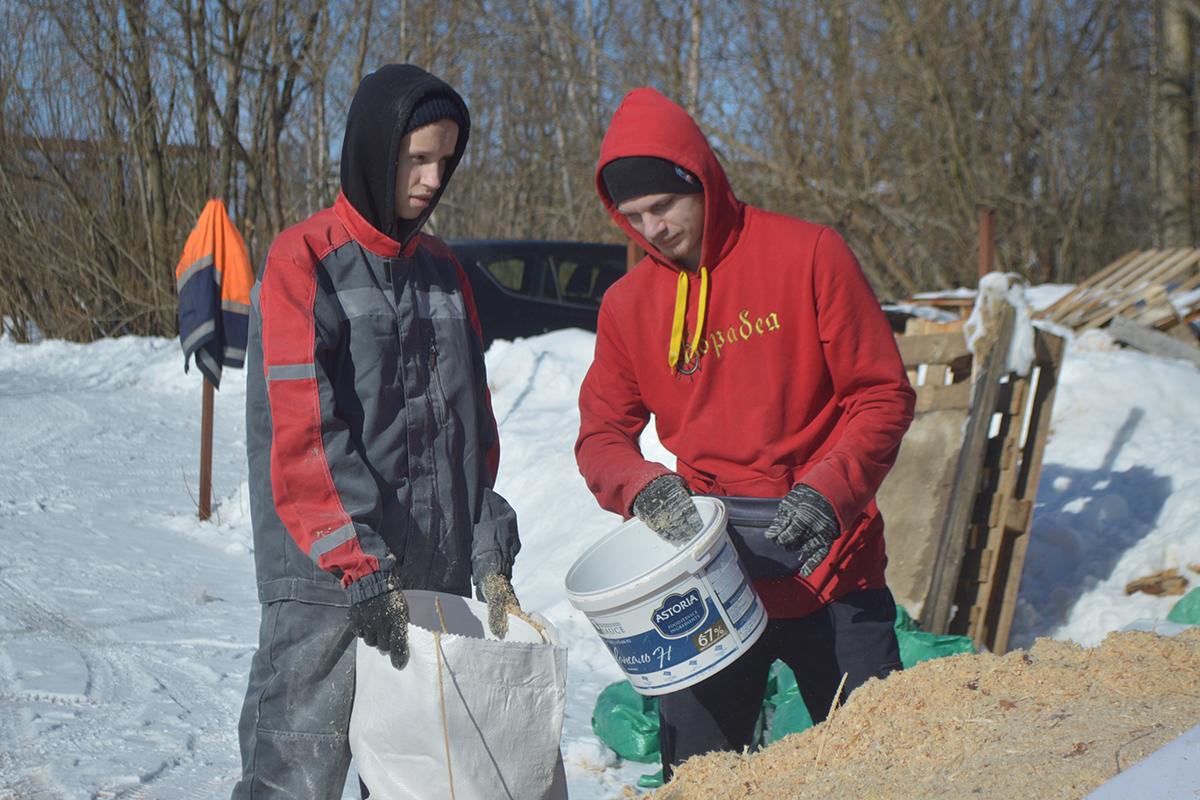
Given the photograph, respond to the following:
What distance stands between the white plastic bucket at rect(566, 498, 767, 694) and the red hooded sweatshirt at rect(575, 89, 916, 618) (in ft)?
0.67

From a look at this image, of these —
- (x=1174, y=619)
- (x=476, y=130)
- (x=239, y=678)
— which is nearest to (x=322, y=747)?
(x=239, y=678)

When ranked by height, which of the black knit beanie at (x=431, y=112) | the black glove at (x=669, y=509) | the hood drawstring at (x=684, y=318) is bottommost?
the black glove at (x=669, y=509)

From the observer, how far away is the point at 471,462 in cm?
215

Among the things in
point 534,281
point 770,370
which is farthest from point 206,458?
point 770,370

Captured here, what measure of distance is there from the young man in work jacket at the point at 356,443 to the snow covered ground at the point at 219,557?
1262 mm

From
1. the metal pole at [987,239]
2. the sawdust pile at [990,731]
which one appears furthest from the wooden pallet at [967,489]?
the metal pole at [987,239]

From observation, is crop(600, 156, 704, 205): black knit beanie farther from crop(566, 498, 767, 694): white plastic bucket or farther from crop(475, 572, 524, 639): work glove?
crop(475, 572, 524, 639): work glove

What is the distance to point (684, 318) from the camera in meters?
2.08

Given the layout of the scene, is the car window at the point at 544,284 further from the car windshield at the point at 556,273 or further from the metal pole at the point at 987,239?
the metal pole at the point at 987,239

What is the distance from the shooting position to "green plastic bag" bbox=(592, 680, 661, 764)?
3.19 m

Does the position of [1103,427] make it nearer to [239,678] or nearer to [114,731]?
[239,678]

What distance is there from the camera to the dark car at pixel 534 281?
29.6 feet

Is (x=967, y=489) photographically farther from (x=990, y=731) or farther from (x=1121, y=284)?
(x=1121, y=284)

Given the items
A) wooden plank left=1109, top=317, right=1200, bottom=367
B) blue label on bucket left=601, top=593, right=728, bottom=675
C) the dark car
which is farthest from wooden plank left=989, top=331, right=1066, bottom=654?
the dark car
